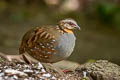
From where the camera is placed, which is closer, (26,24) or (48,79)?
(48,79)

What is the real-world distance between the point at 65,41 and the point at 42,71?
440 mm

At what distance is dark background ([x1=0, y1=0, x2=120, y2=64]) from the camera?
1067cm

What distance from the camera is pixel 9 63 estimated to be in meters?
4.81

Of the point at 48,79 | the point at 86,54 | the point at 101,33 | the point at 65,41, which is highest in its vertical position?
the point at 101,33

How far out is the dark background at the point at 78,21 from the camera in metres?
10.7

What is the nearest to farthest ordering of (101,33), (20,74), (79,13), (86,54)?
(20,74)
(86,54)
(101,33)
(79,13)

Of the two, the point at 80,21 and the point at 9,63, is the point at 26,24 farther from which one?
the point at 9,63

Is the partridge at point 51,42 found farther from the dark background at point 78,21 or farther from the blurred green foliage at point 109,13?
the blurred green foliage at point 109,13

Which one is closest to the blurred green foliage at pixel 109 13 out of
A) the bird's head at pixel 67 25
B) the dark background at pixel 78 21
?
the dark background at pixel 78 21

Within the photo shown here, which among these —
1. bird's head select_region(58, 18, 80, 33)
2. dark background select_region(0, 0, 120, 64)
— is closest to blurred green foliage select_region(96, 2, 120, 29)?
dark background select_region(0, 0, 120, 64)

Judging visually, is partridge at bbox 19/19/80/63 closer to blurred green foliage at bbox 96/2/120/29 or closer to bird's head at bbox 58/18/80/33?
bird's head at bbox 58/18/80/33

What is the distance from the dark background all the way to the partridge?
5.04 metres

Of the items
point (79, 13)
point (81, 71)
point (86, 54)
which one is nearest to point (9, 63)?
point (81, 71)

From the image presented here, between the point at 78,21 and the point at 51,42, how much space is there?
8.52 metres
